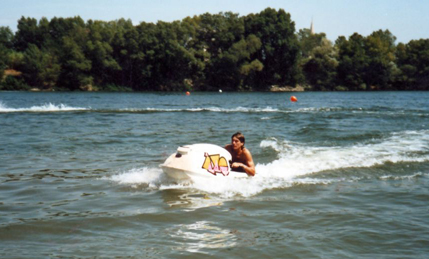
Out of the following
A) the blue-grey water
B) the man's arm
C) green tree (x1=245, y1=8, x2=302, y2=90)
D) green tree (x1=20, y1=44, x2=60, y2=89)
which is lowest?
the blue-grey water

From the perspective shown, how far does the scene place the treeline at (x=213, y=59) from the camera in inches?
3068

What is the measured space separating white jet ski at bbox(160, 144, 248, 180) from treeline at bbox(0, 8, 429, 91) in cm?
7106

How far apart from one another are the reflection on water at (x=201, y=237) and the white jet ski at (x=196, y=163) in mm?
2065

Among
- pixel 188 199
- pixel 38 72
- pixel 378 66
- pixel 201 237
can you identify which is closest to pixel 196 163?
pixel 188 199

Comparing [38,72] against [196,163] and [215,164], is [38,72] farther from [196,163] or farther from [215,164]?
[196,163]

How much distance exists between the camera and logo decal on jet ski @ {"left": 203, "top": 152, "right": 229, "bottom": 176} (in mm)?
9211

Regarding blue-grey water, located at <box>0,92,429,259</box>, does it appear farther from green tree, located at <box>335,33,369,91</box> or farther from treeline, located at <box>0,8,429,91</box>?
green tree, located at <box>335,33,369,91</box>

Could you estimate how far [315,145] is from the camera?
53.0 ft

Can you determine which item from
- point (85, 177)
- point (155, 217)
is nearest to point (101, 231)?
point (155, 217)

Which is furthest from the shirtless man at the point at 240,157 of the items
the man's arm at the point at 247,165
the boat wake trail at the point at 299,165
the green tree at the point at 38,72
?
the green tree at the point at 38,72

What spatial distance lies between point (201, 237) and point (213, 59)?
79215 mm

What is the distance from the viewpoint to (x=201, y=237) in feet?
21.2

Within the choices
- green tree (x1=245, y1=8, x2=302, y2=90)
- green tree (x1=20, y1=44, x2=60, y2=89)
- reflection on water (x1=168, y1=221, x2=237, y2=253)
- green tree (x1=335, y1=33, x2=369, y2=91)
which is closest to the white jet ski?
reflection on water (x1=168, y1=221, x2=237, y2=253)

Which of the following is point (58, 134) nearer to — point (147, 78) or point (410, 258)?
point (410, 258)
